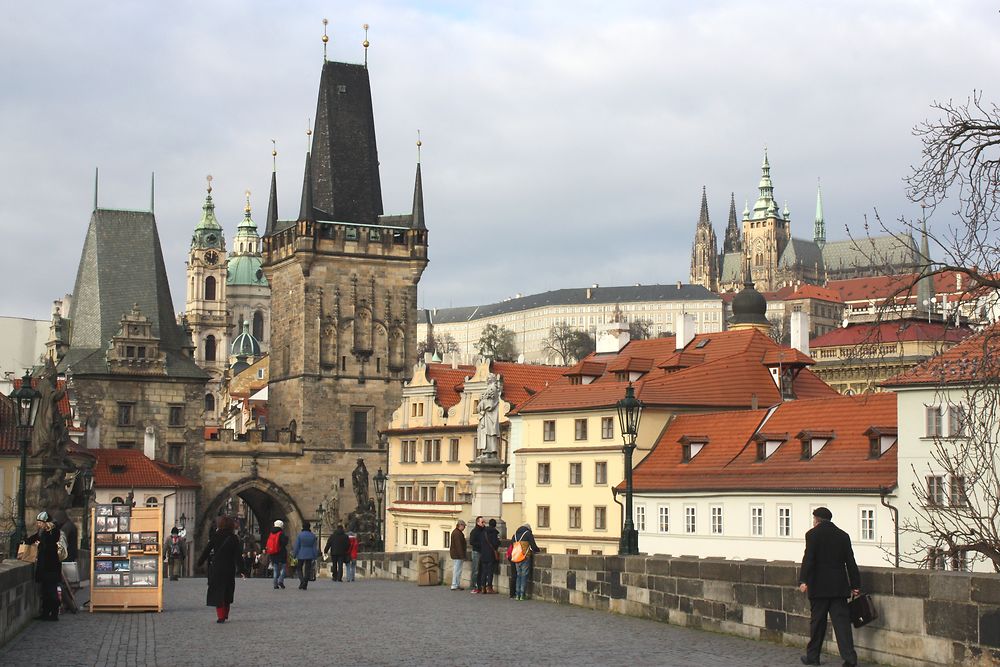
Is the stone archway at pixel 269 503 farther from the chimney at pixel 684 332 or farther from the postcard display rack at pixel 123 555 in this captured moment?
the postcard display rack at pixel 123 555

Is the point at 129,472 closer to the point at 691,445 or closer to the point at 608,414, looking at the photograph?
the point at 608,414

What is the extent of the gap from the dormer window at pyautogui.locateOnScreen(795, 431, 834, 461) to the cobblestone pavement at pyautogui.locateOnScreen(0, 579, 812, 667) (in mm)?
24080

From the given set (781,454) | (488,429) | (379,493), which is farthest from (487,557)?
(379,493)

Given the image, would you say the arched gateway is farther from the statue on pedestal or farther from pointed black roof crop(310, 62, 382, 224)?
the statue on pedestal

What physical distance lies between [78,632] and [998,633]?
10.1 meters

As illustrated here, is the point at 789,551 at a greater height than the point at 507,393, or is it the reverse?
the point at 507,393

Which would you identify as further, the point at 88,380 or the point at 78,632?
the point at 88,380

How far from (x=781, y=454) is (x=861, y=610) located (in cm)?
3328

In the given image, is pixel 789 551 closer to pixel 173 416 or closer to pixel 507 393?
pixel 507 393

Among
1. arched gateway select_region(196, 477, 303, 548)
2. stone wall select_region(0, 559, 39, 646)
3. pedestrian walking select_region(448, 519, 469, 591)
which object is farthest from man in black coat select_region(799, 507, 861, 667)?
arched gateway select_region(196, 477, 303, 548)

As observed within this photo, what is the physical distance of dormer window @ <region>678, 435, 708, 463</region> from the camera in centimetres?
5022

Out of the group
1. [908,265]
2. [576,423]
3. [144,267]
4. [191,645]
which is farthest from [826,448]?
[144,267]

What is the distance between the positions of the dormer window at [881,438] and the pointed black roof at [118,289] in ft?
128

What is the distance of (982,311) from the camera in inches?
756
